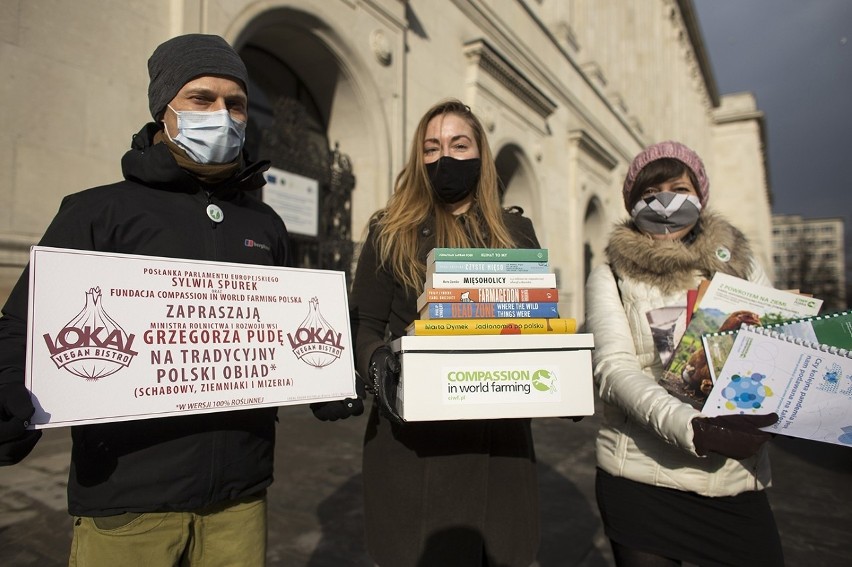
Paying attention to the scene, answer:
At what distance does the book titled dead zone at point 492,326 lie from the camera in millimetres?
1540

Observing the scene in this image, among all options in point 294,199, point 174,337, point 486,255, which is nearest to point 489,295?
point 486,255

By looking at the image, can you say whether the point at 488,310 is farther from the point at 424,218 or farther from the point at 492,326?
the point at 424,218

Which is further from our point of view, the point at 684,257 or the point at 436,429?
the point at 684,257

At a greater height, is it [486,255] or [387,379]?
[486,255]

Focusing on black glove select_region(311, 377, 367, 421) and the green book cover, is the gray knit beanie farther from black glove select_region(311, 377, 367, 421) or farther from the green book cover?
the green book cover

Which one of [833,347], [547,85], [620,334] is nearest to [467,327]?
[620,334]

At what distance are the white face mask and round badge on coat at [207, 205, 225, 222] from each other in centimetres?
13

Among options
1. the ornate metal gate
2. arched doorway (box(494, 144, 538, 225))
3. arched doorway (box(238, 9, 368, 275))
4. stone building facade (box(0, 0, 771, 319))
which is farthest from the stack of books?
arched doorway (box(494, 144, 538, 225))

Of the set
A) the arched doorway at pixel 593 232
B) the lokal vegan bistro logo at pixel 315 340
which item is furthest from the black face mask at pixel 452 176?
the arched doorway at pixel 593 232

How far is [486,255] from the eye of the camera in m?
1.65

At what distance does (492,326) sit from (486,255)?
0.22m

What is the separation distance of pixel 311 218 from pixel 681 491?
22.6 feet

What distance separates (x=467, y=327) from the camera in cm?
156

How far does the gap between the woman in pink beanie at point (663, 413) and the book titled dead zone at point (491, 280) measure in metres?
0.46
